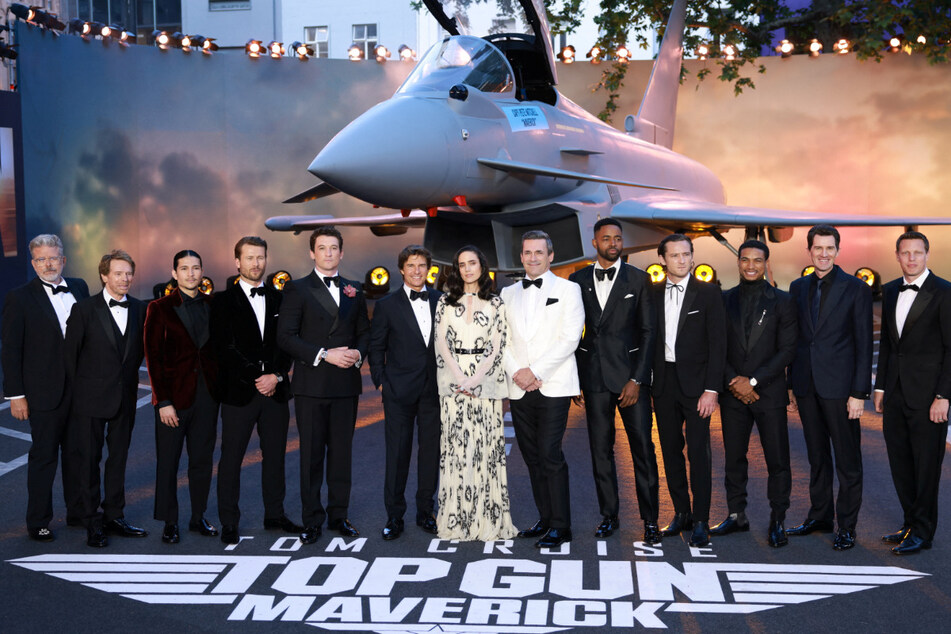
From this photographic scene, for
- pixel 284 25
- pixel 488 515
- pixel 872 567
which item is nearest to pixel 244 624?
pixel 488 515

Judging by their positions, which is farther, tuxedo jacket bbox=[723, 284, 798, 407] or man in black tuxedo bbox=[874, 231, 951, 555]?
tuxedo jacket bbox=[723, 284, 798, 407]

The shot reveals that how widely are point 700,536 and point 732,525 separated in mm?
266

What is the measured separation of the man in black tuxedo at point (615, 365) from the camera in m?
4.39

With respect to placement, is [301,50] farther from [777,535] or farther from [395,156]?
→ [777,535]

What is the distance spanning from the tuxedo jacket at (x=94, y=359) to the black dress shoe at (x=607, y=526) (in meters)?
2.65

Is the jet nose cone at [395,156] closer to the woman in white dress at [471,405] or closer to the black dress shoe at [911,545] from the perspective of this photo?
the woman in white dress at [471,405]

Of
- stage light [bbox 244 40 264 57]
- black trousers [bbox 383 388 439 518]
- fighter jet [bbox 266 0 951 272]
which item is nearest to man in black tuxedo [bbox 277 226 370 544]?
black trousers [bbox 383 388 439 518]

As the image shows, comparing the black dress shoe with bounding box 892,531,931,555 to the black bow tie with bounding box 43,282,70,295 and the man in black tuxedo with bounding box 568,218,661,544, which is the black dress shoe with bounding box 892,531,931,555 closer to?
the man in black tuxedo with bounding box 568,218,661,544

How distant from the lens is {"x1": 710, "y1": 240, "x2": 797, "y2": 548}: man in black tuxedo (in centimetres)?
435

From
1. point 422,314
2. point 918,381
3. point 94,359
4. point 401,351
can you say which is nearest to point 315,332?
point 401,351

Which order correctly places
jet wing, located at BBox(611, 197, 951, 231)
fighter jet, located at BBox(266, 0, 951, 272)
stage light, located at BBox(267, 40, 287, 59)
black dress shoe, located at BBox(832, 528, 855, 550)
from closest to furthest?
black dress shoe, located at BBox(832, 528, 855, 550) < fighter jet, located at BBox(266, 0, 951, 272) < jet wing, located at BBox(611, 197, 951, 231) < stage light, located at BBox(267, 40, 287, 59)

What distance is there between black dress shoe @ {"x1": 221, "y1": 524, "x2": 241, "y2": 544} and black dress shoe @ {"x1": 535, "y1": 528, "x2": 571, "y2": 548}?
1.58 metres

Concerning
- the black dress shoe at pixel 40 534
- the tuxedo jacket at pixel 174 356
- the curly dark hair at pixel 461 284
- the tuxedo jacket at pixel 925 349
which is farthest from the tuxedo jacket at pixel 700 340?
the black dress shoe at pixel 40 534

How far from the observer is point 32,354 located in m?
4.41
